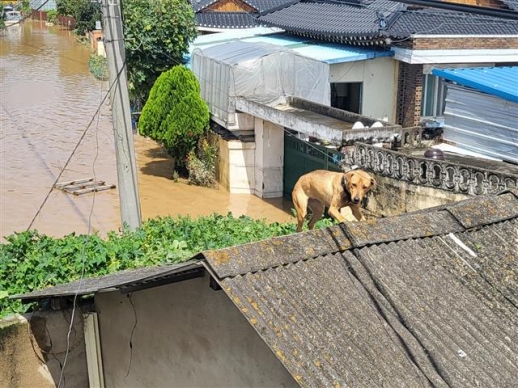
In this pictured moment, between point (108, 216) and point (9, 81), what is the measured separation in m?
19.6

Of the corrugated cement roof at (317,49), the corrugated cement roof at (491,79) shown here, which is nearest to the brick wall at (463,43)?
the corrugated cement roof at (317,49)

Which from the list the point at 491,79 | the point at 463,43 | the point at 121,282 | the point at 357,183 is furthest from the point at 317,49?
the point at 121,282

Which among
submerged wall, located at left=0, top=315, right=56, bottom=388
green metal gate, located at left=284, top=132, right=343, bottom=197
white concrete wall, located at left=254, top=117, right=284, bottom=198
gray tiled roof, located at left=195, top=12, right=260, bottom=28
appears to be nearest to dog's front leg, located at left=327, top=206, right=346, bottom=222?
submerged wall, located at left=0, top=315, right=56, bottom=388

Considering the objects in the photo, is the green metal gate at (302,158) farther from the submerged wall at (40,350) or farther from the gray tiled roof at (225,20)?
the gray tiled roof at (225,20)

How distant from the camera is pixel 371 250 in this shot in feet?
17.5

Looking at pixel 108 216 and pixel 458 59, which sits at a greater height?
pixel 458 59

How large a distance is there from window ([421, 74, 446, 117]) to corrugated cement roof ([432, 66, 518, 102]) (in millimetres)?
3283

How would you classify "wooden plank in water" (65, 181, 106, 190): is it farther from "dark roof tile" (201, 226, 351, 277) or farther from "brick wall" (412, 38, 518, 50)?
"dark roof tile" (201, 226, 351, 277)

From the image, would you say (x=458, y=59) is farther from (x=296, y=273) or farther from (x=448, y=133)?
(x=296, y=273)

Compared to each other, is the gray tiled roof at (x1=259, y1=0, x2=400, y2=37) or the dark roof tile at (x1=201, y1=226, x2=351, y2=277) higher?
the gray tiled roof at (x1=259, y1=0, x2=400, y2=37)

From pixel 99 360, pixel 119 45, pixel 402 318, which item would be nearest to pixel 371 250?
pixel 402 318

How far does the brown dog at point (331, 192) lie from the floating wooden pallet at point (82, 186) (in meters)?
10.5

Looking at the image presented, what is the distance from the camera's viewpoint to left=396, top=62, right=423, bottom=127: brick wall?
62.6 ft

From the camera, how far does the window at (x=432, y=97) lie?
19.2 meters
